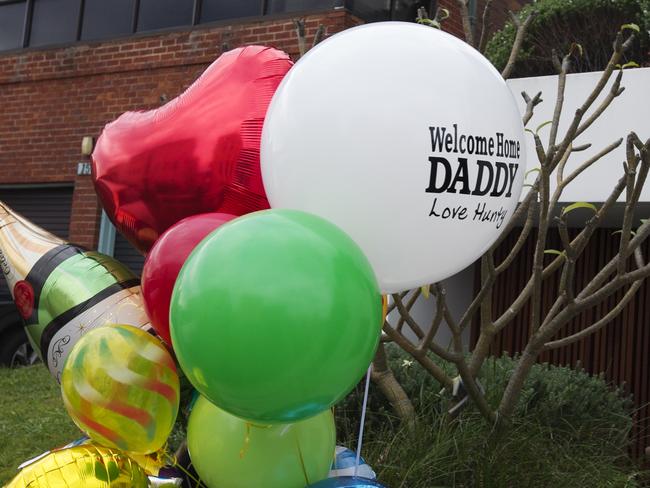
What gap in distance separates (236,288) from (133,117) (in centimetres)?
122

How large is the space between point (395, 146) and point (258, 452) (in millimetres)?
934

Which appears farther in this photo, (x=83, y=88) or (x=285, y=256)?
(x=83, y=88)

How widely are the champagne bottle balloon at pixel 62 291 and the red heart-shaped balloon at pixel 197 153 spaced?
19 centimetres

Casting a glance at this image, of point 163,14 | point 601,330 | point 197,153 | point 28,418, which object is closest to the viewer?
point 197,153

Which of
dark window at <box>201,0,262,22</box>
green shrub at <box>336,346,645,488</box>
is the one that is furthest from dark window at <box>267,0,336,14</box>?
green shrub at <box>336,346,645,488</box>

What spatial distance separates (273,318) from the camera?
190 centimetres

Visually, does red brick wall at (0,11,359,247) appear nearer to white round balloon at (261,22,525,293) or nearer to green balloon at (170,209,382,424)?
white round balloon at (261,22,525,293)

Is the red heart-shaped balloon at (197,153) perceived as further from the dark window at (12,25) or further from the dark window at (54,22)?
the dark window at (12,25)

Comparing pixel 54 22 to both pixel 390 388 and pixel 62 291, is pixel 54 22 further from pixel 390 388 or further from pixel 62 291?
pixel 62 291

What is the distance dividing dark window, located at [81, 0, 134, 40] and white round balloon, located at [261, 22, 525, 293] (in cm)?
689

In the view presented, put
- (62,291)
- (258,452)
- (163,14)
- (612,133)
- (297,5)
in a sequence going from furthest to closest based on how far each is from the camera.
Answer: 1. (163,14)
2. (297,5)
3. (612,133)
4. (62,291)
5. (258,452)

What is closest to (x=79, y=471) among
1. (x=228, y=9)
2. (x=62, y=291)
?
(x=62, y=291)

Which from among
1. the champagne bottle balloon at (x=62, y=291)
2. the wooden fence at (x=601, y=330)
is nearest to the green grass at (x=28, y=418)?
the champagne bottle balloon at (x=62, y=291)

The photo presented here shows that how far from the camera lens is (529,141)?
218 inches
